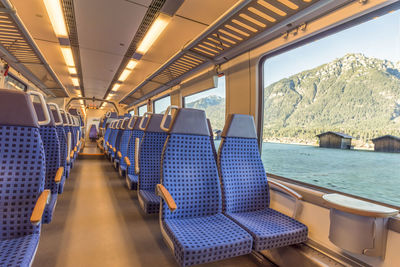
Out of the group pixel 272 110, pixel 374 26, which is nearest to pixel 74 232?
pixel 272 110

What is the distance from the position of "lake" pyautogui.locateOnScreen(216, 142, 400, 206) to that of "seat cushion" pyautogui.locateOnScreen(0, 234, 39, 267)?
251cm

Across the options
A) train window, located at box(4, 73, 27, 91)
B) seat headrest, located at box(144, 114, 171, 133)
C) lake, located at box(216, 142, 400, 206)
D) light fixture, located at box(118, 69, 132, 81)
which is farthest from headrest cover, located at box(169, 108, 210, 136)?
train window, located at box(4, 73, 27, 91)

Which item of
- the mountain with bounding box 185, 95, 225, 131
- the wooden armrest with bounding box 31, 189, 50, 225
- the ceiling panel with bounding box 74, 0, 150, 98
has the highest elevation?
the ceiling panel with bounding box 74, 0, 150, 98

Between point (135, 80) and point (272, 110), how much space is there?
5779 mm

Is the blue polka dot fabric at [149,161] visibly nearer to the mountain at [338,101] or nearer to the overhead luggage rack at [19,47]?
the mountain at [338,101]

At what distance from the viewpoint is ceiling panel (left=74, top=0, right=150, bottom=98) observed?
10.5ft

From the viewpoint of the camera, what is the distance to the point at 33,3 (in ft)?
11.1

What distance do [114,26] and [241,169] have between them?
3187mm

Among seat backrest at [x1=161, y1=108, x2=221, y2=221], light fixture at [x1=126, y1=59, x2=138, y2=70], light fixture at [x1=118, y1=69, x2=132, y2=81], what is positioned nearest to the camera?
seat backrest at [x1=161, y1=108, x2=221, y2=221]

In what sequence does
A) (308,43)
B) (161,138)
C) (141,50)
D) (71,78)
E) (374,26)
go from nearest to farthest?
(374,26) < (308,43) < (161,138) < (141,50) < (71,78)

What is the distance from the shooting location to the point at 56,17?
360 cm

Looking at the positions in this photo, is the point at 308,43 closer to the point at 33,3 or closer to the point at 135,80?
the point at 33,3

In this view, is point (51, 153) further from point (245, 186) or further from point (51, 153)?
point (245, 186)

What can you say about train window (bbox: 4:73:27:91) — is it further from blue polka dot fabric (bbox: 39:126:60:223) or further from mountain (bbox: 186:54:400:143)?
mountain (bbox: 186:54:400:143)
